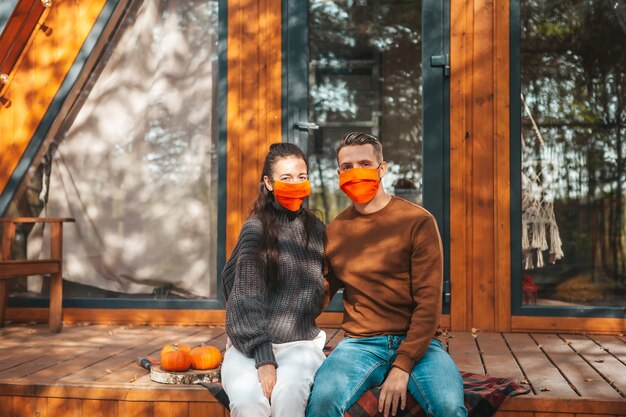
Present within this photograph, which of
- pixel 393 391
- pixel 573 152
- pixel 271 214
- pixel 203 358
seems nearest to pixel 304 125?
pixel 573 152

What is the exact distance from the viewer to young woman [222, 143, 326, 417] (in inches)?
121

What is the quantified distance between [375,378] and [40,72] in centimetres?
382

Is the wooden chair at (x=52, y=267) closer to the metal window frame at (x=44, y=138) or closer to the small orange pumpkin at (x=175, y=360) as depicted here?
the metal window frame at (x=44, y=138)

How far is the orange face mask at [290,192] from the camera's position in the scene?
3.27 metres

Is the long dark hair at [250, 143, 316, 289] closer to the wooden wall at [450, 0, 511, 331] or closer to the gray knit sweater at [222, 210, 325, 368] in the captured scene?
the gray knit sweater at [222, 210, 325, 368]

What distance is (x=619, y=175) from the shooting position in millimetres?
5250

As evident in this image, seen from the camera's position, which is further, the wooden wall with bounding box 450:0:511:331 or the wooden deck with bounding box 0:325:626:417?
the wooden wall with bounding box 450:0:511:331

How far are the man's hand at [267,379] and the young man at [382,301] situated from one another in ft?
0.52

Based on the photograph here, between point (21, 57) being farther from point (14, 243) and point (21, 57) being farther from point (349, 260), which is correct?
point (349, 260)

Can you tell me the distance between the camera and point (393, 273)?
316cm

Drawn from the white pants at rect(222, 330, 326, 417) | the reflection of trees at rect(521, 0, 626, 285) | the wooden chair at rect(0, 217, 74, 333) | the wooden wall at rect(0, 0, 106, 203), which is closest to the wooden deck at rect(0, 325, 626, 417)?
the wooden chair at rect(0, 217, 74, 333)

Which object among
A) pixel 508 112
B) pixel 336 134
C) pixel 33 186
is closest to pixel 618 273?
pixel 508 112

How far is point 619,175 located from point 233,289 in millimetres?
3138

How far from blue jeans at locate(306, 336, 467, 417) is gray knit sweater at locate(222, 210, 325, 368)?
0.25 meters
